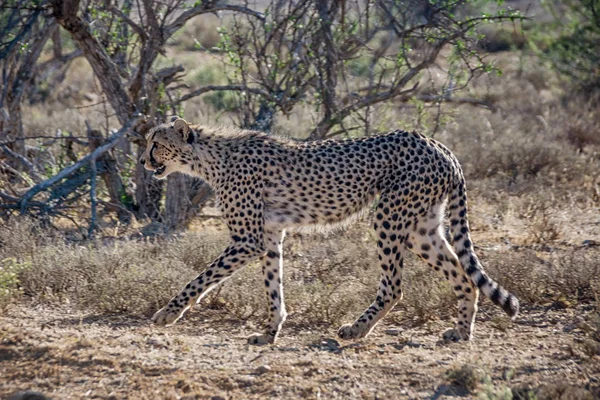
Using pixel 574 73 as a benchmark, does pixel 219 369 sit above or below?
below

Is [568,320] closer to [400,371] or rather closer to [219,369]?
[400,371]

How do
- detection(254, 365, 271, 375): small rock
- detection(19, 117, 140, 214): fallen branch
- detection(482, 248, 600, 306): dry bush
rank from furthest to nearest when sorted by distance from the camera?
detection(19, 117, 140, 214): fallen branch < detection(482, 248, 600, 306): dry bush < detection(254, 365, 271, 375): small rock

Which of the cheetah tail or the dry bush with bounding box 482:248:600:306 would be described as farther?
the dry bush with bounding box 482:248:600:306

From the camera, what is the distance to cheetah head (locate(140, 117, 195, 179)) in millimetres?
5980

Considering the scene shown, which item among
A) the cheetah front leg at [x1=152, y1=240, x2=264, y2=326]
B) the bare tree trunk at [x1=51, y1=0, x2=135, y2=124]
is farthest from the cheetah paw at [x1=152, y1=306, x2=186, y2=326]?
the bare tree trunk at [x1=51, y1=0, x2=135, y2=124]

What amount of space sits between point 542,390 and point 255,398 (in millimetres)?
1437

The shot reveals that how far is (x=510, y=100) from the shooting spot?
575 inches

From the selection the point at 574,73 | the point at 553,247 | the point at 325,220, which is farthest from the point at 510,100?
the point at 325,220

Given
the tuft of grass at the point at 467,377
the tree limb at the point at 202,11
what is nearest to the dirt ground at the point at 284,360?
the tuft of grass at the point at 467,377

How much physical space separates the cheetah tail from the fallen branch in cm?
314

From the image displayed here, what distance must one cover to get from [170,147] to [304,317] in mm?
1519

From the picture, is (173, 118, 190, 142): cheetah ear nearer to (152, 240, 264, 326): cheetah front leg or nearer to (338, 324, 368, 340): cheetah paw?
(152, 240, 264, 326): cheetah front leg

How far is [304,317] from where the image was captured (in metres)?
5.90

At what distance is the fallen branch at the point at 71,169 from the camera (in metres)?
7.25
